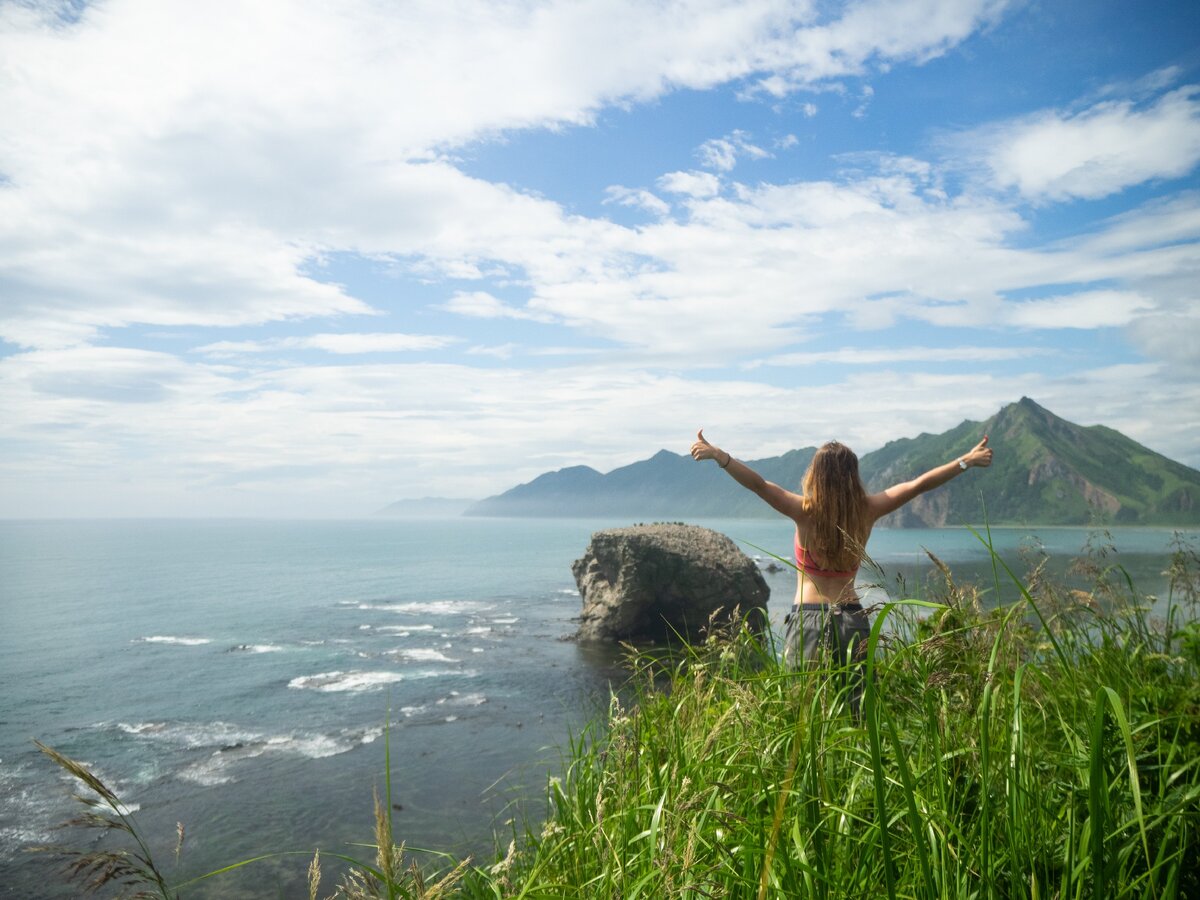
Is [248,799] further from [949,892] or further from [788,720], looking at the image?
[949,892]

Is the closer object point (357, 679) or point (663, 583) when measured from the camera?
point (357, 679)

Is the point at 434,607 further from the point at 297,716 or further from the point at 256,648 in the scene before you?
the point at 297,716

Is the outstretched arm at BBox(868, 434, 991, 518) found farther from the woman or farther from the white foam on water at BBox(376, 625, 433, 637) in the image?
the white foam on water at BBox(376, 625, 433, 637)

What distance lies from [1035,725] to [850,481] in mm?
1899

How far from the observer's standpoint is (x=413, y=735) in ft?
53.5

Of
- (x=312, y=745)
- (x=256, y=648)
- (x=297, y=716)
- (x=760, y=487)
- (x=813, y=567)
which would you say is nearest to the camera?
(x=813, y=567)

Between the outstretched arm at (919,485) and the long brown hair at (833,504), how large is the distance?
0.19 m

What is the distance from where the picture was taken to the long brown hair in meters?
4.59

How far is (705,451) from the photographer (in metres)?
5.52

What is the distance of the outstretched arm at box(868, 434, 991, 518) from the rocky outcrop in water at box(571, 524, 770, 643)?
59.6 feet

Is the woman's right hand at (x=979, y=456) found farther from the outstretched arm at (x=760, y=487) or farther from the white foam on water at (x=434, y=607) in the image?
the white foam on water at (x=434, y=607)

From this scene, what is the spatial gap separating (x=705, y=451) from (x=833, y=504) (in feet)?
3.82

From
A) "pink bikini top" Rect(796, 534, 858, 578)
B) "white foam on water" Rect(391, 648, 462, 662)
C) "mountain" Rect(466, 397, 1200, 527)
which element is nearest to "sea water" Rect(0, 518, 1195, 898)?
"white foam on water" Rect(391, 648, 462, 662)

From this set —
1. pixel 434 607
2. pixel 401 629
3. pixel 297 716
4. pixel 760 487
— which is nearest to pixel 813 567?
pixel 760 487
